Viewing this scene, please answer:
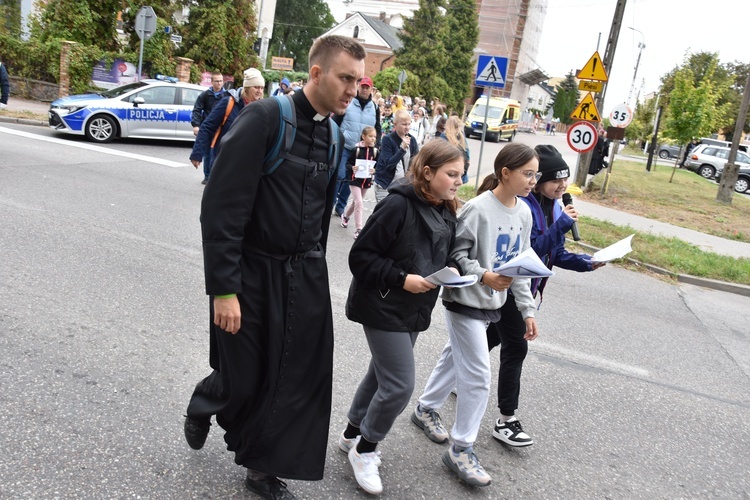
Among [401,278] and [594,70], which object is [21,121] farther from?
[401,278]

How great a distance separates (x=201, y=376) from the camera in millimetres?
3971

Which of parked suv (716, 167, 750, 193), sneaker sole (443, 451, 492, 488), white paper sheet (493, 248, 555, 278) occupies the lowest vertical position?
sneaker sole (443, 451, 492, 488)

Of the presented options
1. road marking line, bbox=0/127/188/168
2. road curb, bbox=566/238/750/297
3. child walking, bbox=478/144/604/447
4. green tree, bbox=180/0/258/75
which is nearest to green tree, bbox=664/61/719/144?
green tree, bbox=180/0/258/75

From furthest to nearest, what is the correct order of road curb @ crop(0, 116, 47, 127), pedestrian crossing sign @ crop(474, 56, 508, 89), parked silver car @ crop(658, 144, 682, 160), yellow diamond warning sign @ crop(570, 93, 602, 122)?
parked silver car @ crop(658, 144, 682, 160) → road curb @ crop(0, 116, 47, 127) → yellow diamond warning sign @ crop(570, 93, 602, 122) → pedestrian crossing sign @ crop(474, 56, 508, 89)

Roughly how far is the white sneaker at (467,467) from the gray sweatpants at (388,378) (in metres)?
0.48

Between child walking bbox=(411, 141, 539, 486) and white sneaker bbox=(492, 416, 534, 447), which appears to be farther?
white sneaker bbox=(492, 416, 534, 447)

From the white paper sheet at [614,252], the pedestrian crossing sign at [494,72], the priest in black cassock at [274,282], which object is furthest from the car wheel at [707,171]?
the priest in black cassock at [274,282]

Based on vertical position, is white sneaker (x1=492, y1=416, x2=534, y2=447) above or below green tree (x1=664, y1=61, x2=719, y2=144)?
below

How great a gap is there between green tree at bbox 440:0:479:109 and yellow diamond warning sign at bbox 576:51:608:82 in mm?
42749

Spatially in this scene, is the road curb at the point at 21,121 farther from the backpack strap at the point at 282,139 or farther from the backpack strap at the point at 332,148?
the backpack strap at the point at 282,139

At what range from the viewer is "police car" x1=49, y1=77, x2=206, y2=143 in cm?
1396

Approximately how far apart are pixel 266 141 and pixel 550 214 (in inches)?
82.7

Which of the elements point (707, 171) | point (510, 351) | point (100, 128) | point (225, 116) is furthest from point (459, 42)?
point (510, 351)

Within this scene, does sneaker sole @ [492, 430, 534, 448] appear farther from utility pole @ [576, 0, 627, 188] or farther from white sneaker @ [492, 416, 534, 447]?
utility pole @ [576, 0, 627, 188]
